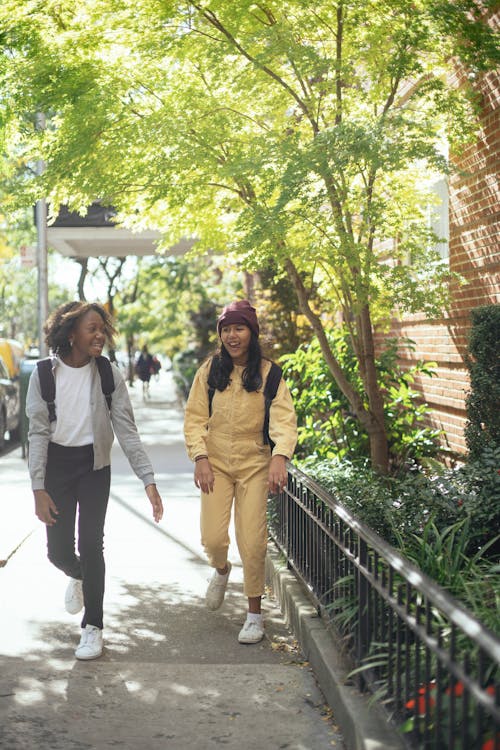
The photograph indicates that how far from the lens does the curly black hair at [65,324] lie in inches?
219

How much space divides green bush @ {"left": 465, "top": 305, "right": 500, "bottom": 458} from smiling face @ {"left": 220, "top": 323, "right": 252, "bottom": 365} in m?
2.15

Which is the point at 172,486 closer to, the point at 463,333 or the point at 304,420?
the point at 304,420

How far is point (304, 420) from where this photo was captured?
10867 mm

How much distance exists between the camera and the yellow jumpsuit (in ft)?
19.1

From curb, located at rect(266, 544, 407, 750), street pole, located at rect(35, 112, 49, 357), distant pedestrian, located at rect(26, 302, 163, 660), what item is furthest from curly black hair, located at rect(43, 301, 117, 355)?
street pole, located at rect(35, 112, 49, 357)

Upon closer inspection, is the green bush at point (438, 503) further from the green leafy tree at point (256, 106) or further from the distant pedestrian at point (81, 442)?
the green leafy tree at point (256, 106)

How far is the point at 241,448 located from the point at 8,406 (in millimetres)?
13511

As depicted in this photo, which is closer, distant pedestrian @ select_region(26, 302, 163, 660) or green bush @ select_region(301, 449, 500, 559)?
distant pedestrian @ select_region(26, 302, 163, 660)

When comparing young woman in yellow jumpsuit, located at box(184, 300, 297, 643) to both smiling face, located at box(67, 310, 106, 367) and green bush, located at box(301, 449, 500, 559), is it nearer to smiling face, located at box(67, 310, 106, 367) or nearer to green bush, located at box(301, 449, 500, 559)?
smiling face, located at box(67, 310, 106, 367)

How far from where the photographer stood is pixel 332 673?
15.4 feet

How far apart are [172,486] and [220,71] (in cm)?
632

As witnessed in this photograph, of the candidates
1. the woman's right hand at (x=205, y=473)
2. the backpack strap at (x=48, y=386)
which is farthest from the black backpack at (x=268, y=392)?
the backpack strap at (x=48, y=386)

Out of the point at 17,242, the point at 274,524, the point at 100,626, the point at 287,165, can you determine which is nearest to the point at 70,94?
the point at 287,165

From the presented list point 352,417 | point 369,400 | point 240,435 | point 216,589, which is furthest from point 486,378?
point 352,417
